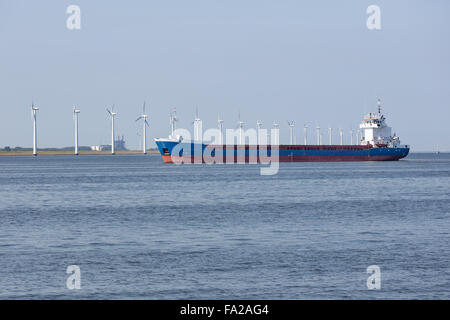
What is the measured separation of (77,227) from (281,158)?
126823 mm

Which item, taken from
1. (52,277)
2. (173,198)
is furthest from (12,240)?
(173,198)

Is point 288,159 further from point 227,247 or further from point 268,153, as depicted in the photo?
point 227,247

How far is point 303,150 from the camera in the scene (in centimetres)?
16112

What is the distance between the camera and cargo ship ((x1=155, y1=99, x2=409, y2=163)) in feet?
526

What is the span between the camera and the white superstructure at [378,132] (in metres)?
162

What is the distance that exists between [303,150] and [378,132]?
61.1ft

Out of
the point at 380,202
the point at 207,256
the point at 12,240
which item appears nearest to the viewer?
the point at 207,256
